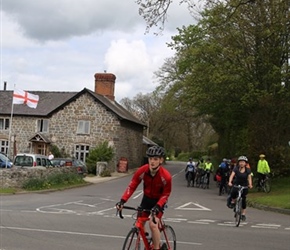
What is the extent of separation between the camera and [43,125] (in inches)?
2114

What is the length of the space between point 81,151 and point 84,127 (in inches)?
94.6

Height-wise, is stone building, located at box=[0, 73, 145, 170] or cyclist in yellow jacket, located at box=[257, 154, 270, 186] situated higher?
stone building, located at box=[0, 73, 145, 170]

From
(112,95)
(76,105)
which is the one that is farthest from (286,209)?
(112,95)

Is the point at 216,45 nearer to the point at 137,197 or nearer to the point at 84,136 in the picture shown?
the point at 137,197

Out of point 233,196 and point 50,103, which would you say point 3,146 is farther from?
point 233,196

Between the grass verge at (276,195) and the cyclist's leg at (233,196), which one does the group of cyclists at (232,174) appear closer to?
the cyclist's leg at (233,196)

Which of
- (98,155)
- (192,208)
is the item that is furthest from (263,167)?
(98,155)

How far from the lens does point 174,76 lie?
5566 centimetres

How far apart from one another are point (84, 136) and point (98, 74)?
9.31 metres

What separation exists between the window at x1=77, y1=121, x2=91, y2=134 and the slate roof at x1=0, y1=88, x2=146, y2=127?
2478mm

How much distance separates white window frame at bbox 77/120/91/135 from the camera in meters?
52.3

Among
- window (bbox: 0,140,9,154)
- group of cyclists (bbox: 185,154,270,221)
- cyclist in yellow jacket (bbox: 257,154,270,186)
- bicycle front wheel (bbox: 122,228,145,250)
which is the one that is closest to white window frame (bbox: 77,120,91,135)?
window (bbox: 0,140,9,154)

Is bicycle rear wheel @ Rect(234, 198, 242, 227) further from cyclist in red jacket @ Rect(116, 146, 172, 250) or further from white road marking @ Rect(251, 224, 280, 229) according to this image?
cyclist in red jacket @ Rect(116, 146, 172, 250)

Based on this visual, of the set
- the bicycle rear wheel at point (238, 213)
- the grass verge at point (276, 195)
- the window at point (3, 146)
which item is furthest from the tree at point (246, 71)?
the window at point (3, 146)
